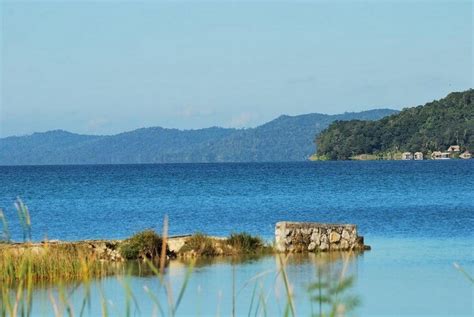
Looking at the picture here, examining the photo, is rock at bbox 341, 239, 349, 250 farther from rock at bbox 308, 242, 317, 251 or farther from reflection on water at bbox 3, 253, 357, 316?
reflection on water at bbox 3, 253, 357, 316

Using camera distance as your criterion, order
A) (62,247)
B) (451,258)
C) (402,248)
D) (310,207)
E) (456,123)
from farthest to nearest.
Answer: (456,123)
(310,207)
(402,248)
(451,258)
(62,247)

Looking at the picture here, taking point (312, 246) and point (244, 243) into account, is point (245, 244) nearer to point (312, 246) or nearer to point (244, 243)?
point (244, 243)

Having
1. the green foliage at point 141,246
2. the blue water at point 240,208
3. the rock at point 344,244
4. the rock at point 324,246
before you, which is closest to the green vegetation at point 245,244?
the rock at point 324,246

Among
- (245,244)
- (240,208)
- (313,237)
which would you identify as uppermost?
(240,208)

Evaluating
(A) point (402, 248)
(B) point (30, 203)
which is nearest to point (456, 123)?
(B) point (30, 203)

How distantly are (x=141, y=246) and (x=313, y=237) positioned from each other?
13.7 ft

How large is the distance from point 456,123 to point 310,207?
146 metres

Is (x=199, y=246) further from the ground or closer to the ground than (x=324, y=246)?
further from the ground

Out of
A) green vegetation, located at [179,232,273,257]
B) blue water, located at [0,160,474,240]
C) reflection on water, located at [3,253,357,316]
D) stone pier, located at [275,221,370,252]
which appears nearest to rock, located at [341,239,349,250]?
stone pier, located at [275,221,370,252]

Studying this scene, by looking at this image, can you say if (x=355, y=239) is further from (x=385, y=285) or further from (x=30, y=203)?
(x=30, y=203)

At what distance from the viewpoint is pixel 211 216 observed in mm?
47750

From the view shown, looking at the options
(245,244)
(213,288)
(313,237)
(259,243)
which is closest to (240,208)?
(259,243)

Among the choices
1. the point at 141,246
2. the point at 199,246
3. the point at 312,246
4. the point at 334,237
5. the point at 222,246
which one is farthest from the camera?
the point at 334,237

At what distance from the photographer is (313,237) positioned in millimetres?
24953
